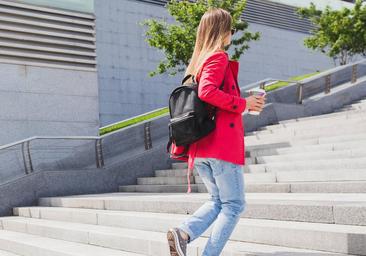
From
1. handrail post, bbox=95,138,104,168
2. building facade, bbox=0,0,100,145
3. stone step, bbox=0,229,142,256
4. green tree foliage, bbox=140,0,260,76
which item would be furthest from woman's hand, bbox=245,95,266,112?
green tree foliage, bbox=140,0,260,76

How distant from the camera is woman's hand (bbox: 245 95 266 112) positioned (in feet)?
13.6

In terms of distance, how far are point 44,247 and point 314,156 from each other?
169 inches

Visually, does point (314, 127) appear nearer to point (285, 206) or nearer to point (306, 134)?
point (306, 134)

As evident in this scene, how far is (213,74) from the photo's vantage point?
4.04 meters

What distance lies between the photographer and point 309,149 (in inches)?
365

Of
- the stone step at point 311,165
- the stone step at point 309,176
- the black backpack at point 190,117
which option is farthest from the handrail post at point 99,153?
the black backpack at point 190,117

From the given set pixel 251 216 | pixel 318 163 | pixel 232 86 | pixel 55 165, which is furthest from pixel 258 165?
pixel 232 86

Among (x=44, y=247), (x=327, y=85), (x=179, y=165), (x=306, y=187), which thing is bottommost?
(x=44, y=247)

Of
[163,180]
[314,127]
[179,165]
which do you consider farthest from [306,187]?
[179,165]

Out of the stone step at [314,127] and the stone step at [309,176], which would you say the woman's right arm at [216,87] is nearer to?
the stone step at [309,176]

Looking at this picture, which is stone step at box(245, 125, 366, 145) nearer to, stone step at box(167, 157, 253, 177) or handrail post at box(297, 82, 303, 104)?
stone step at box(167, 157, 253, 177)

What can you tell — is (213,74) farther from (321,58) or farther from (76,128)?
(321,58)

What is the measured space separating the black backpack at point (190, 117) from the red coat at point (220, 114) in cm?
5

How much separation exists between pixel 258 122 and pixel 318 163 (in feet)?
18.2
